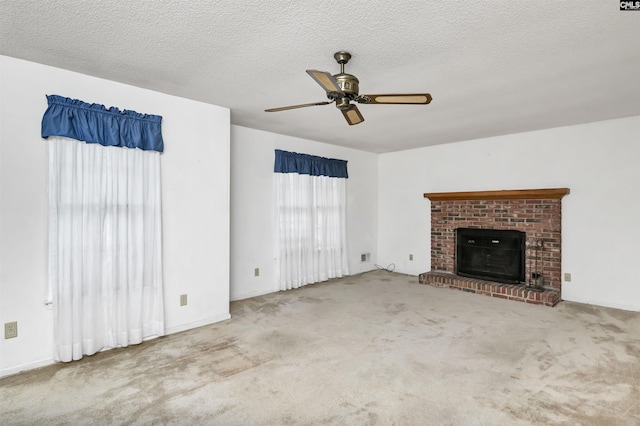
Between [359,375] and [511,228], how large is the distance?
150 inches

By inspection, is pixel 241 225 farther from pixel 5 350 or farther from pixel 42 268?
pixel 5 350

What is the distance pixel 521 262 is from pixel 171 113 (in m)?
5.19

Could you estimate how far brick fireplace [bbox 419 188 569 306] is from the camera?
466cm

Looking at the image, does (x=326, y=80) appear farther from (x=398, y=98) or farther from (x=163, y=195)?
(x=163, y=195)

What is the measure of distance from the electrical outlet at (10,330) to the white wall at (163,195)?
0.03 meters

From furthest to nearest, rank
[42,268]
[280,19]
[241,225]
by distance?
[241,225] < [42,268] < [280,19]

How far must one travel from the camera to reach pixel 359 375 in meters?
2.57

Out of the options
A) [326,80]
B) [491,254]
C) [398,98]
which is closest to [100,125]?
[326,80]

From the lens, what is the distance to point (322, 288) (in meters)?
5.28

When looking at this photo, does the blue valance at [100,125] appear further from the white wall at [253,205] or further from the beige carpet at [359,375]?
the beige carpet at [359,375]

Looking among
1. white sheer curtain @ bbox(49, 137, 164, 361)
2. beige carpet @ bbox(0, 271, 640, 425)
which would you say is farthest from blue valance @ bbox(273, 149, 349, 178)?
beige carpet @ bbox(0, 271, 640, 425)

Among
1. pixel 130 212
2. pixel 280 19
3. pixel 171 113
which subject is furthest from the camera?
pixel 171 113

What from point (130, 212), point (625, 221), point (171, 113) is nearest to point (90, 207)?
point (130, 212)

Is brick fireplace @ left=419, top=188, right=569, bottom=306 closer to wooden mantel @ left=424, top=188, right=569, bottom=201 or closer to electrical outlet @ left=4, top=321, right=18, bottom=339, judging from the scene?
wooden mantel @ left=424, top=188, right=569, bottom=201
